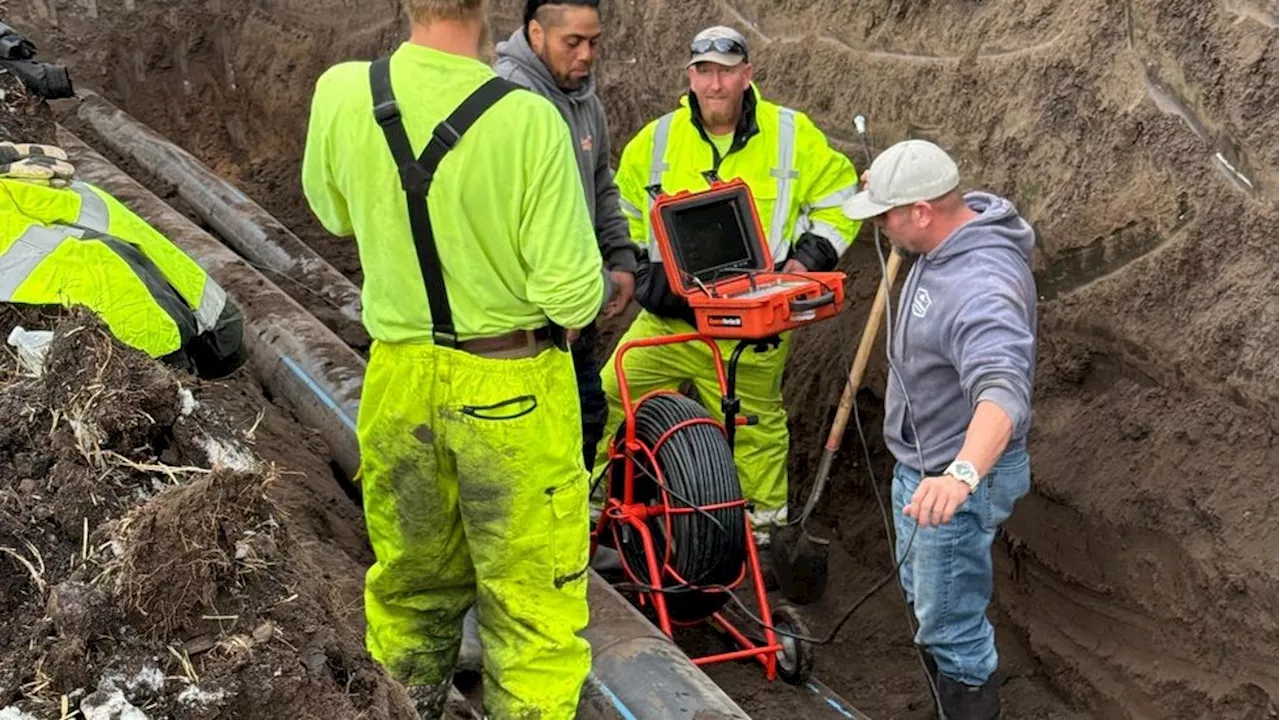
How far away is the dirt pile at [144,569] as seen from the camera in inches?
93.5

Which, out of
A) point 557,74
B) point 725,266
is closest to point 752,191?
point 725,266

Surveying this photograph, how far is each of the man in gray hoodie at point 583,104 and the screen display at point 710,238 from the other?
0.20m

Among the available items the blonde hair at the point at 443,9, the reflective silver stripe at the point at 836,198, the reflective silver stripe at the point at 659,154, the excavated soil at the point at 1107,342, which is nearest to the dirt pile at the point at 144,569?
the blonde hair at the point at 443,9

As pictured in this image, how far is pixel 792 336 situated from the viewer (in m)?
6.22

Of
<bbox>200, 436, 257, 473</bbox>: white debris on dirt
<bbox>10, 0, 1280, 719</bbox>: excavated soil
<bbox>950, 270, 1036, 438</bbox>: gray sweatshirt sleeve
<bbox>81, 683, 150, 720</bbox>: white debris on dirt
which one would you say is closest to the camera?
<bbox>81, 683, 150, 720</bbox>: white debris on dirt

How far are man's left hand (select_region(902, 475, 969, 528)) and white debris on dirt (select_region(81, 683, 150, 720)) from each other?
182 cm

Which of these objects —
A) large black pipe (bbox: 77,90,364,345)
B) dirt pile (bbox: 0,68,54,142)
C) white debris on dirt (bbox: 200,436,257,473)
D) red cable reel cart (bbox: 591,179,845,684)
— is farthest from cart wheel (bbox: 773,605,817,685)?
dirt pile (bbox: 0,68,54,142)

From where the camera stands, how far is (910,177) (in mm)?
3812

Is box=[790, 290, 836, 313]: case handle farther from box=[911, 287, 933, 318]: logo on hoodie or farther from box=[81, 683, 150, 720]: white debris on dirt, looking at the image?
box=[81, 683, 150, 720]: white debris on dirt

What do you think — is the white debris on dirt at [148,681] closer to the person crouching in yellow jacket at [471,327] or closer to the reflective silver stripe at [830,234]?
the person crouching in yellow jacket at [471,327]

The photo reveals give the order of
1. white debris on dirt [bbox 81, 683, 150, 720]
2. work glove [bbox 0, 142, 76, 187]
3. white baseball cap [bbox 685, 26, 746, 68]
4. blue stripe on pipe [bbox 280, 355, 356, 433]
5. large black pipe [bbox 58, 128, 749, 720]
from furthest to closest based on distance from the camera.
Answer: blue stripe on pipe [bbox 280, 355, 356, 433] → white baseball cap [bbox 685, 26, 746, 68] → work glove [bbox 0, 142, 76, 187] → large black pipe [bbox 58, 128, 749, 720] → white debris on dirt [bbox 81, 683, 150, 720]

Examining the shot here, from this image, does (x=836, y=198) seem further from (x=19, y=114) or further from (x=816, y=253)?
(x=19, y=114)

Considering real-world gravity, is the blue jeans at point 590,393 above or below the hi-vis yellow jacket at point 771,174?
below

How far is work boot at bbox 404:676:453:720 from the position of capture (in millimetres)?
3883
